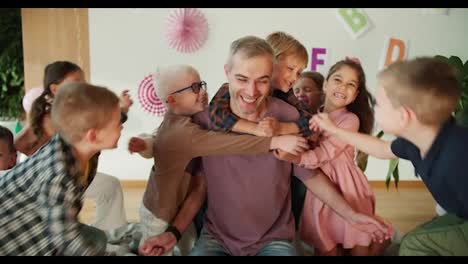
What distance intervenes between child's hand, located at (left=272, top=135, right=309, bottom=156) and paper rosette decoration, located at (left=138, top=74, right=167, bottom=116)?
292mm

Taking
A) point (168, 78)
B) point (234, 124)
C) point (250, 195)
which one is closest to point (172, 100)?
point (168, 78)

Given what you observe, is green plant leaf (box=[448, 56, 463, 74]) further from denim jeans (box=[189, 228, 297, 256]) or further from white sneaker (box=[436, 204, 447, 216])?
denim jeans (box=[189, 228, 297, 256])

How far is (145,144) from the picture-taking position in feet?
3.02

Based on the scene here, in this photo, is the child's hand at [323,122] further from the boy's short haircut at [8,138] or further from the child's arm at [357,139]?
the boy's short haircut at [8,138]

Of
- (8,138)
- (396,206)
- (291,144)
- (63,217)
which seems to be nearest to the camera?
A: (63,217)

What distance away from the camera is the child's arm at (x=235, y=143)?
2.79 feet

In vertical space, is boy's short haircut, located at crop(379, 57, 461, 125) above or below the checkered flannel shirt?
above

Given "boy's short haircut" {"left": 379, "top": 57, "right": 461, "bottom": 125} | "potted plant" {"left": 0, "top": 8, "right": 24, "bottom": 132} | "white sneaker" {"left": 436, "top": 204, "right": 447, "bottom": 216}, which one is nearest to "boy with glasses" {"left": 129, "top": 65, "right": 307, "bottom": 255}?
"boy's short haircut" {"left": 379, "top": 57, "right": 461, "bottom": 125}

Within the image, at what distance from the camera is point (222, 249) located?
94 cm

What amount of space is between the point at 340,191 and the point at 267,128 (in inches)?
9.2

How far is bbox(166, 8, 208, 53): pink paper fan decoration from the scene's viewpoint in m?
1.04

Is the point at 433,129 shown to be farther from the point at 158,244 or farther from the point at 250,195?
the point at 158,244

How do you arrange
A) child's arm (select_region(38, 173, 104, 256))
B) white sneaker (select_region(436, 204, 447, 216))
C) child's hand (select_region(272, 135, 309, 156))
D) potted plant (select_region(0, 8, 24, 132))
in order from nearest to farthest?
child's arm (select_region(38, 173, 104, 256)) < child's hand (select_region(272, 135, 309, 156)) < potted plant (select_region(0, 8, 24, 132)) < white sneaker (select_region(436, 204, 447, 216))

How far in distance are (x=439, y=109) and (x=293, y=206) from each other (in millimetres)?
402
